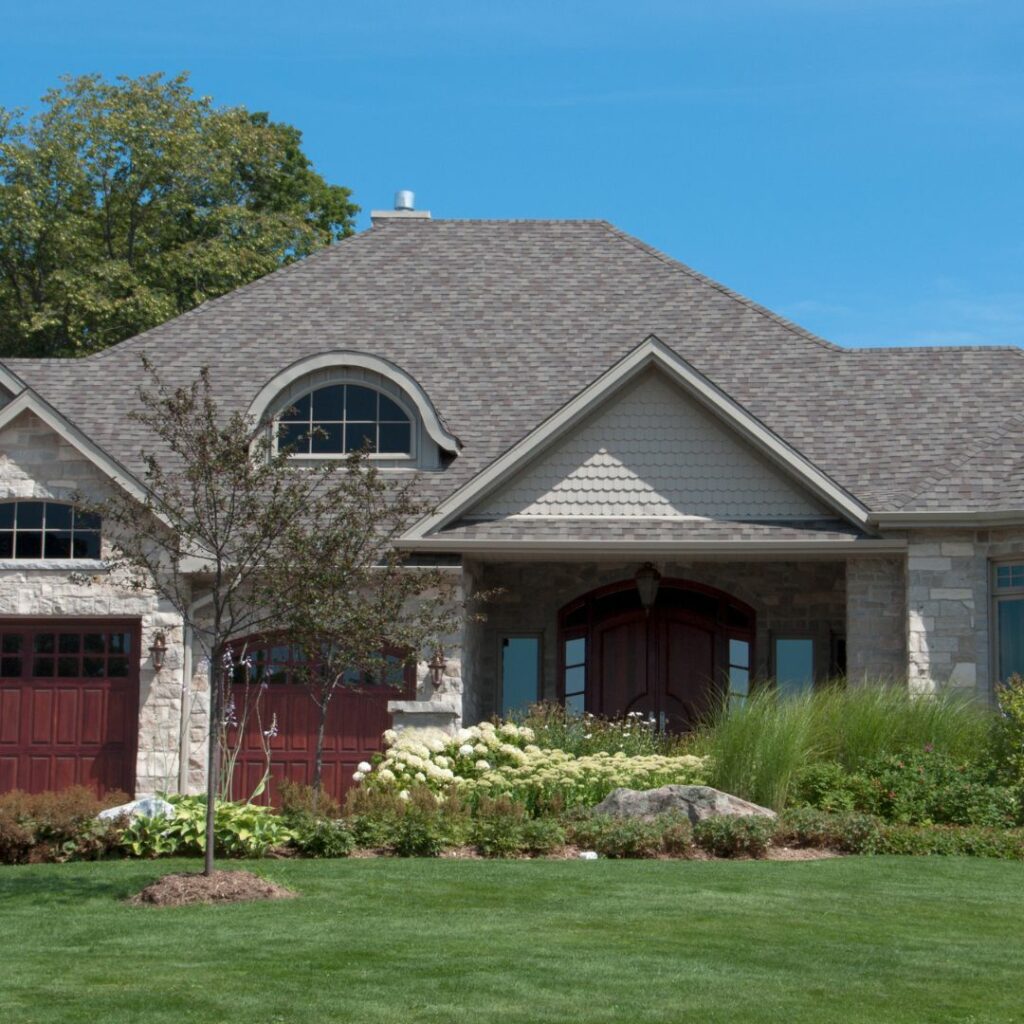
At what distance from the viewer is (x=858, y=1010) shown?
882 centimetres

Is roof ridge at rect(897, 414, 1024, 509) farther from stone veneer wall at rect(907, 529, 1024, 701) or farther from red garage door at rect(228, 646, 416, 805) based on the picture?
red garage door at rect(228, 646, 416, 805)

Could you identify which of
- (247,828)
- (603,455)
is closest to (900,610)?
(603,455)

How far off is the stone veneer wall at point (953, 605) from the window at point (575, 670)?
4.55 meters

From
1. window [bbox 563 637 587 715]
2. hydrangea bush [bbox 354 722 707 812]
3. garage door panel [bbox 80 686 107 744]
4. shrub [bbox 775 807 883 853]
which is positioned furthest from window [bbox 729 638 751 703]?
garage door panel [bbox 80 686 107 744]

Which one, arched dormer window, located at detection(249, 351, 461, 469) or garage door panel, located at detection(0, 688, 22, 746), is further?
arched dormer window, located at detection(249, 351, 461, 469)

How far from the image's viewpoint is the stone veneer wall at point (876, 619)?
64.0 ft

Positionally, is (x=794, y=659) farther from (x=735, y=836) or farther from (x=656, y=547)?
(x=735, y=836)

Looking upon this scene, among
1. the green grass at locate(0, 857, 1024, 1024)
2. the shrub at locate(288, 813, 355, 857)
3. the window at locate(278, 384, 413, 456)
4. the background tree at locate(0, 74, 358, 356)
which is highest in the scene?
the background tree at locate(0, 74, 358, 356)

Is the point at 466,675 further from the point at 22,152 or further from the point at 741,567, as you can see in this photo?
the point at 22,152

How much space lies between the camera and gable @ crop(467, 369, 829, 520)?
1997cm

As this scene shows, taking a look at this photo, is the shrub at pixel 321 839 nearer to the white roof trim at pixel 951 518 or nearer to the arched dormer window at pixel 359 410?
the arched dormer window at pixel 359 410

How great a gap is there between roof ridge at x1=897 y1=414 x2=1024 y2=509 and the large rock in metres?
5.67

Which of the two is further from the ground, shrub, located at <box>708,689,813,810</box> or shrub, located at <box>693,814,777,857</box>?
shrub, located at <box>708,689,813,810</box>

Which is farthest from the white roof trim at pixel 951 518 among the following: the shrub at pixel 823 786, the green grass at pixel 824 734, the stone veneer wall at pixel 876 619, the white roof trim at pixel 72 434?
the white roof trim at pixel 72 434
